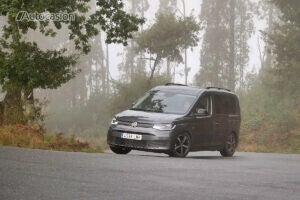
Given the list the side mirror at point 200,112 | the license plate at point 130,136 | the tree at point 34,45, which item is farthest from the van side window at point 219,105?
the tree at point 34,45

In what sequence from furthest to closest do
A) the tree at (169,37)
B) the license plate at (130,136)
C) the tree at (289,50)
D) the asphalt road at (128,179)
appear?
1. the tree at (169,37)
2. the tree at (289,50)
3. the license plate at (130,136)
4. the asphalt road at (128,179)

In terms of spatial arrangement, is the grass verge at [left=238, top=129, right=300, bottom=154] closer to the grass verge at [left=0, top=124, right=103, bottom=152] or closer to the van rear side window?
the van rear side window

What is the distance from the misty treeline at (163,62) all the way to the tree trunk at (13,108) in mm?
57

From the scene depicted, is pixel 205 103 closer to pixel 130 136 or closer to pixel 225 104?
pixel 225 104

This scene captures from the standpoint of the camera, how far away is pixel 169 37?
45312 mm

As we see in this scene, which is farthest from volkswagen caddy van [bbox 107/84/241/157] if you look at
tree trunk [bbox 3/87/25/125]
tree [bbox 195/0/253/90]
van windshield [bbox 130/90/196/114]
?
tree [bbox 195/0/253/90]

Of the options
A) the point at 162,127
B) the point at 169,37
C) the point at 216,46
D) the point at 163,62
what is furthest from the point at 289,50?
the point at 216,46

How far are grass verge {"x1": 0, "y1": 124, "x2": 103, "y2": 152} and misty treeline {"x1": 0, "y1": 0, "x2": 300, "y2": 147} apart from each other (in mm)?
2287

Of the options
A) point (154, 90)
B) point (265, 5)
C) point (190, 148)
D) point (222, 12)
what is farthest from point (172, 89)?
point (265, 5)

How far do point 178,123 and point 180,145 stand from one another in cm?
60

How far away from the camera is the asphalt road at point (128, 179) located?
859 centimetres

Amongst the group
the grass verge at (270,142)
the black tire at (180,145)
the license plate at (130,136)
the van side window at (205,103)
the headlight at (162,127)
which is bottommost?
the grass verge at (270,142)

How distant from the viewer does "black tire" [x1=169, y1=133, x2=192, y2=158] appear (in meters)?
16.3

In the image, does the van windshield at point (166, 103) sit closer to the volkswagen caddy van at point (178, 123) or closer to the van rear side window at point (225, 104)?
the volkswagen caddy van at point (178, 123)
